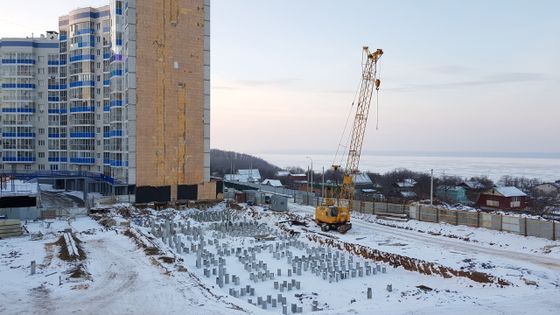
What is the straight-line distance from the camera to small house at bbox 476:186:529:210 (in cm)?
6962

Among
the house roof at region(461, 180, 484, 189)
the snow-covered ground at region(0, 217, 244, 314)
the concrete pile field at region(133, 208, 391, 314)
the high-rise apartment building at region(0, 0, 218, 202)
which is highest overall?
the high-rise apartment building at region(0, 0, 218, 202)

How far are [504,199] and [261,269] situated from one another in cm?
5475

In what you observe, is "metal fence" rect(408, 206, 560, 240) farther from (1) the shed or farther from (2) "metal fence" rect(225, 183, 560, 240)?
(1) the shed

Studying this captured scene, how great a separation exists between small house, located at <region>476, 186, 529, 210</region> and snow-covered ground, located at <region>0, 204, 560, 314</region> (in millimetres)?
33114

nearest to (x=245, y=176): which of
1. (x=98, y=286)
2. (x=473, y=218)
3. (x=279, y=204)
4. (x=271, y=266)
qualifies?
(x=279, y=204)

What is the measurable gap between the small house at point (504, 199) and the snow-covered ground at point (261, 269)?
33.1 m

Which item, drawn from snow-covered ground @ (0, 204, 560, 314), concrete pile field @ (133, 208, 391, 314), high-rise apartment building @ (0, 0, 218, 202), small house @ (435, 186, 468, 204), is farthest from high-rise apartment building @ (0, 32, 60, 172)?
small house @ (435, 186, 468, 204)

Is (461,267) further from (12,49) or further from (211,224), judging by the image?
(12,49)

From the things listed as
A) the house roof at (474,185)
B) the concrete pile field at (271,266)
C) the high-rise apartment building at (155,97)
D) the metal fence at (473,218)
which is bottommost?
the house roof at (474,185)

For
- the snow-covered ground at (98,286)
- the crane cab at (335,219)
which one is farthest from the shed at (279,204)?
the snow-covered ground at (98,286)

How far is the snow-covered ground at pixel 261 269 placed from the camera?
66.2 ft

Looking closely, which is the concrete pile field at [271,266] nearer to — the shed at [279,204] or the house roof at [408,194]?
the shed at [279,204]

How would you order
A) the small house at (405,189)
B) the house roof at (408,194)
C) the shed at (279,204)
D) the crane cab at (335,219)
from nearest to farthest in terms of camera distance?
1. the crane cab at (335,219)
2. the shed at (279,204)
3. the house roof at (408,194)
4. the small house at (405,189)

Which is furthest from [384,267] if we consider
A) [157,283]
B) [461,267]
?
[157,283]
